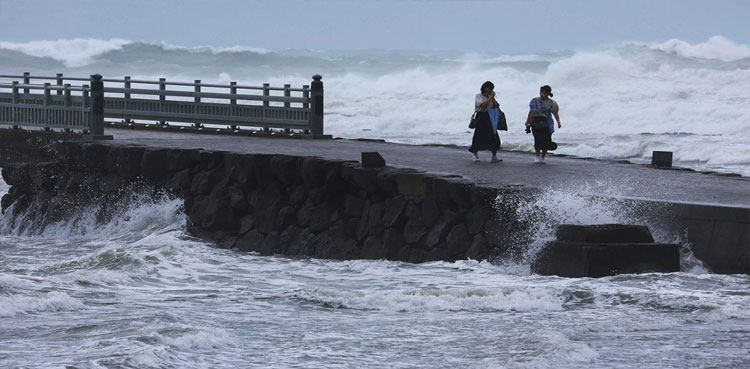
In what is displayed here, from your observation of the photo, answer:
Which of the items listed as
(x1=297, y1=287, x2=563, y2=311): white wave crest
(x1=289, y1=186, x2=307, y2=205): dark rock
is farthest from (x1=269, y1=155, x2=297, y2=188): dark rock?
(x1=297, y1=287, x2=563, y2=311): white wave crest

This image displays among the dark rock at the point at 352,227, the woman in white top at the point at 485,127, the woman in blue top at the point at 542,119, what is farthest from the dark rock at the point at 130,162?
the woman in blue top at the point at 542,119

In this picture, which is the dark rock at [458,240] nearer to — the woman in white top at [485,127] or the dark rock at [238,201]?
the dark rock at [238,201]

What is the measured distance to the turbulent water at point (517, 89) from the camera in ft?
173

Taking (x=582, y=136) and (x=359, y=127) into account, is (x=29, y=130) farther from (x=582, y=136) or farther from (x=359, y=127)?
(x=359, y=127)

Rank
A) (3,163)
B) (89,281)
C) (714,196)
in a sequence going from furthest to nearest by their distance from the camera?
(3,163) < (714,196) < (89,281)

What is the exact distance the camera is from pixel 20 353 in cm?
1048

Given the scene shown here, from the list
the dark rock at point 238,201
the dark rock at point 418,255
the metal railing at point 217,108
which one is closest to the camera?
the dark rock at point 418,255

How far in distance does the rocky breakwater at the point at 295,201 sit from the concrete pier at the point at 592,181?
12cm

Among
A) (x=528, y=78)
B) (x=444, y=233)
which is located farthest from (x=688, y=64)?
(x=444, y=233)

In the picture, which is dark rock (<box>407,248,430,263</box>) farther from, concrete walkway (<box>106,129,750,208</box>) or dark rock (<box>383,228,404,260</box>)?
concrete walkway (<box>106,129,750,208</box>)

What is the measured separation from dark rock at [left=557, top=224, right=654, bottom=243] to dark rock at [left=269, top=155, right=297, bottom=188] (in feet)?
21.7

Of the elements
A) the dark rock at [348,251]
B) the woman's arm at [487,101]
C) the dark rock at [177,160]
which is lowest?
the dark rock at [348,251]

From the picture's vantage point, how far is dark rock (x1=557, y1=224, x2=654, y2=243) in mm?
13992

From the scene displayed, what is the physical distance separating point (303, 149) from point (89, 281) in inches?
399
